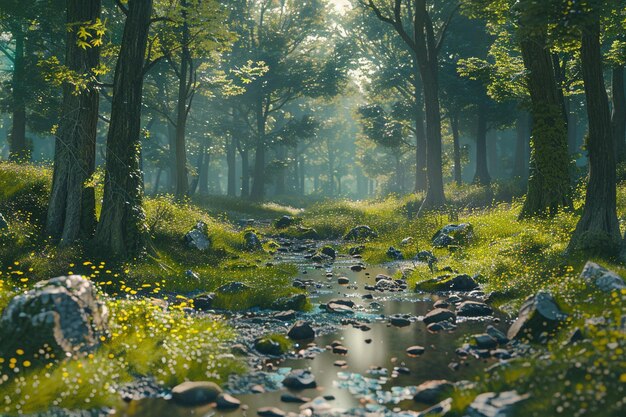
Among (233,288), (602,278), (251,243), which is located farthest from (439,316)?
(251,243)

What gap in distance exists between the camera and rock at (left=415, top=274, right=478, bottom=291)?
508 inches

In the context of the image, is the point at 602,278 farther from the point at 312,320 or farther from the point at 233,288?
the point at 233,288

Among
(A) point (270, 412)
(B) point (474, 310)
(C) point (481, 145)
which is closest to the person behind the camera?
(A) point (270, 412)

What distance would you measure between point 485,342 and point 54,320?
595cm

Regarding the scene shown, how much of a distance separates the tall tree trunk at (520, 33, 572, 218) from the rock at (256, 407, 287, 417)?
12562mm

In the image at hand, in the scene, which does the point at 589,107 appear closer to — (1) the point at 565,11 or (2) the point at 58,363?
(1) the point at 565,11

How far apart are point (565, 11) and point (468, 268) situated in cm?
646

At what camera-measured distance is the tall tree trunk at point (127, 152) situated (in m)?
13.3

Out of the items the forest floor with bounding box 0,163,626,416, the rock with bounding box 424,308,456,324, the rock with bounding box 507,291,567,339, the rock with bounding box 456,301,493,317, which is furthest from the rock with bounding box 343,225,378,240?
the rock with bounding box 507,291,567,339

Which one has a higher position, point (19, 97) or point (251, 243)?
point (19, 97)

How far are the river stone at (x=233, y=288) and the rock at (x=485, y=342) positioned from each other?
5.22 metres

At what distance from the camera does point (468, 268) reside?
14242 millimetres

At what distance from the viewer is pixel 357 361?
8.02m

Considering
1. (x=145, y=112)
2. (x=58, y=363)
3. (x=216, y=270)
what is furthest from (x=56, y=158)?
(x=145, y=112)
